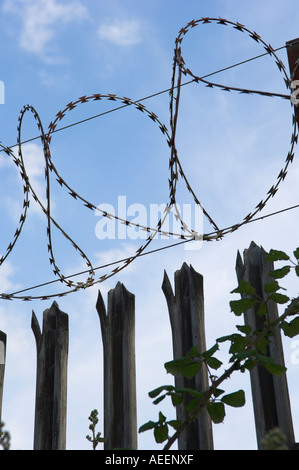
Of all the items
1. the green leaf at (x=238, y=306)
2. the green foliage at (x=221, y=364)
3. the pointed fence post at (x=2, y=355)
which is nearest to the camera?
the green foliage at (x=221, y=364)

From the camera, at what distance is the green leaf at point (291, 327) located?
9.00 ft

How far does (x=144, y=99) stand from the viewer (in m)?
4.37

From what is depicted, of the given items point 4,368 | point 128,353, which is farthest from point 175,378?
point 4,368

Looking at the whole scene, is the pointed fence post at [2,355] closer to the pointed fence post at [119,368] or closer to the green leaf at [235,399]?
the pointed fence post at [119,368]

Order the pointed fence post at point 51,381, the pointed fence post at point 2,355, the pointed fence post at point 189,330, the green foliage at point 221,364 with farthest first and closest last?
the pointed fence post at point 2,355 → the pointed fence post at point 51,381 → the pointed fence post at point 189,330 → the green foliage at point 221,364

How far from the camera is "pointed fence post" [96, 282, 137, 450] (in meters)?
3.33

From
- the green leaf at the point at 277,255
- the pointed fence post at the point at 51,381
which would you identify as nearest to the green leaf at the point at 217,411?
the green leaf at the point at 277,255

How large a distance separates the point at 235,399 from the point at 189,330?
3.58ft

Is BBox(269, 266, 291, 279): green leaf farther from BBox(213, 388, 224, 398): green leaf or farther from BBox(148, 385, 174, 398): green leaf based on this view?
BBox(148, 385, 174, 398): green leaf

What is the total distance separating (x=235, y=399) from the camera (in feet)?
7.47

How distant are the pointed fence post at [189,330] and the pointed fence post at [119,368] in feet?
0.86

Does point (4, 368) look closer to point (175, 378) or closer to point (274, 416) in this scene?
point (175, 378)

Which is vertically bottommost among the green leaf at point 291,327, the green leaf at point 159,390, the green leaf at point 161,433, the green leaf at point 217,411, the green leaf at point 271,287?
the green leaf at point 161,433

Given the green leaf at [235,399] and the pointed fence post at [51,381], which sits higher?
the pointed fence post at [51,381]
